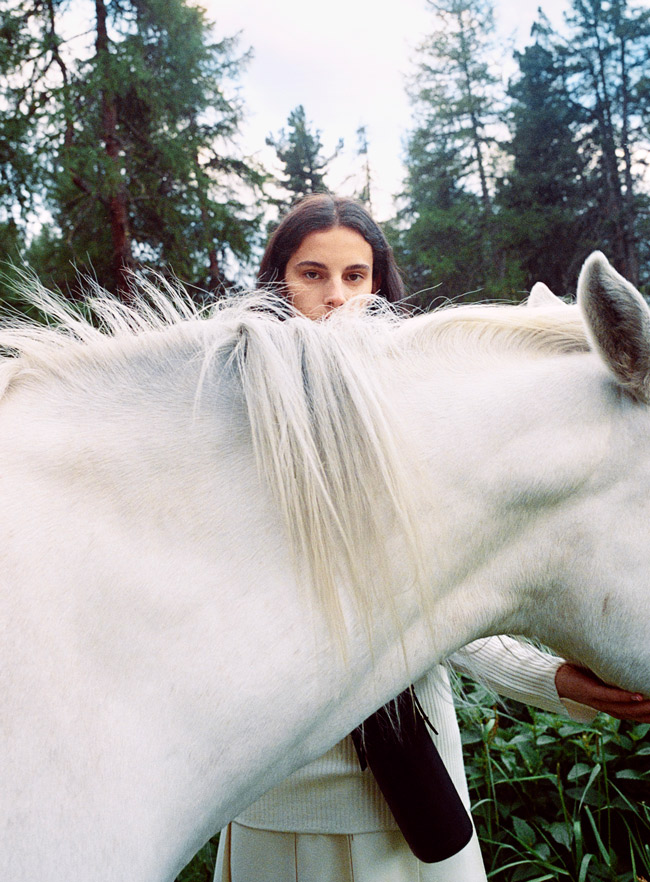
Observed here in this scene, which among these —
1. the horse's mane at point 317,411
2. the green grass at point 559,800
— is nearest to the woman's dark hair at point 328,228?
the horse's mane at point 317,411

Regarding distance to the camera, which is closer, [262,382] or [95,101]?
[262,382]

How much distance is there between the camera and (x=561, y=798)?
2039 millimetres

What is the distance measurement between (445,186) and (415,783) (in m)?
20.6

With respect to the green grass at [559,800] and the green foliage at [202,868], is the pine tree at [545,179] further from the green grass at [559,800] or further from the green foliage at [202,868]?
the green foliage at [202,868]

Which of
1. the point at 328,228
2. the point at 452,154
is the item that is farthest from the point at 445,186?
the point at 328,228

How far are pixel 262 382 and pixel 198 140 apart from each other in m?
11.6

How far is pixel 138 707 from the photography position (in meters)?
0.75

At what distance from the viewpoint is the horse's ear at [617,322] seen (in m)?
0.90

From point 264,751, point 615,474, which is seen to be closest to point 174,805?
point 264,751

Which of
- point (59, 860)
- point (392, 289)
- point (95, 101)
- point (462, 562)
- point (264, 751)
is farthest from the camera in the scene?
point (95, 101)

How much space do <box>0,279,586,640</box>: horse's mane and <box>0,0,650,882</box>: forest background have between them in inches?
21.0

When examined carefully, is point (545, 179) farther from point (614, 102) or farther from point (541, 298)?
point (541, 298)

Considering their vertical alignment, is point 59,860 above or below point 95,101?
below

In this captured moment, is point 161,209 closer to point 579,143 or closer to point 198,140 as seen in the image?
point 198,140
